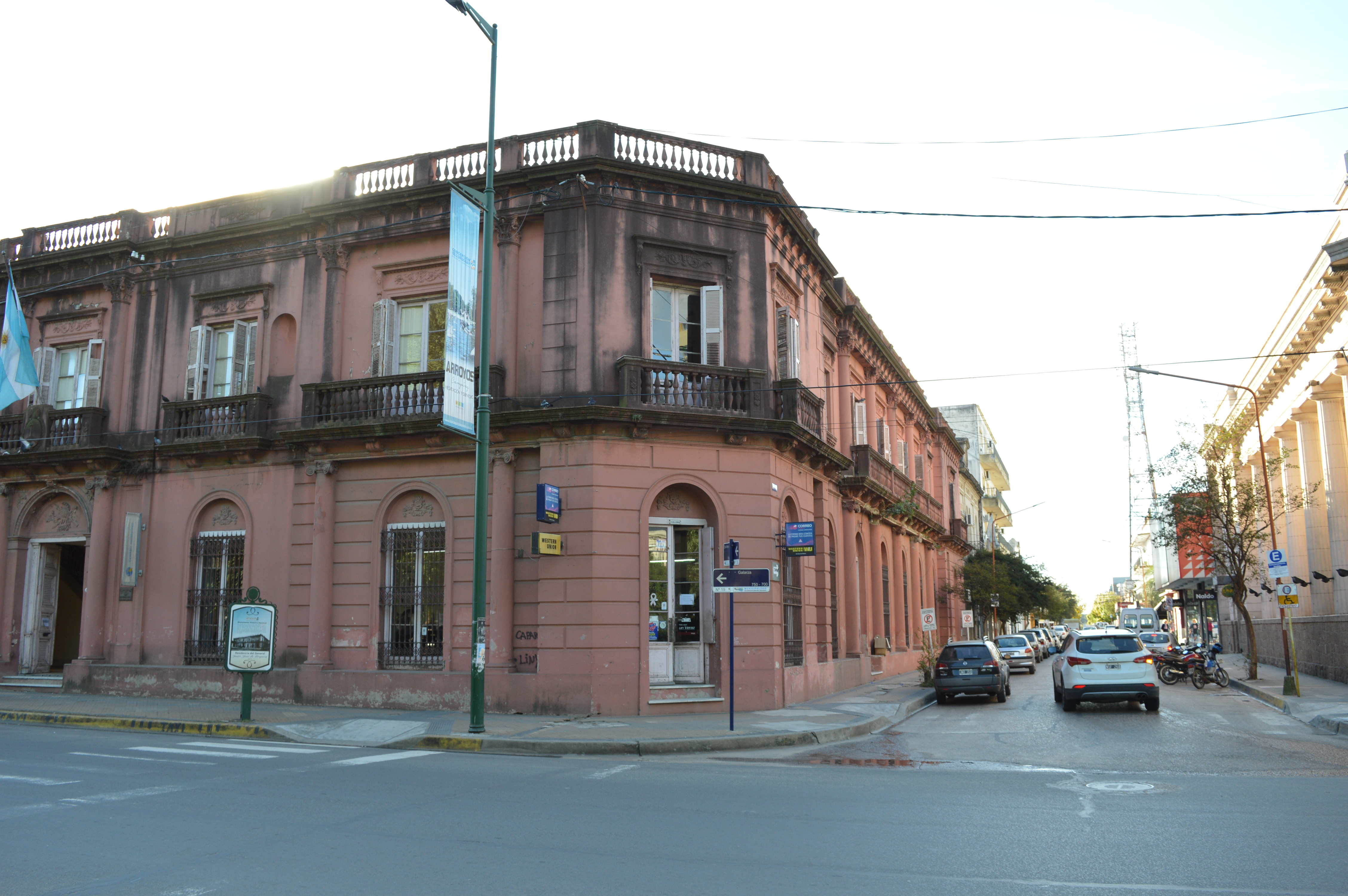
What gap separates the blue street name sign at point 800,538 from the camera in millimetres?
19250

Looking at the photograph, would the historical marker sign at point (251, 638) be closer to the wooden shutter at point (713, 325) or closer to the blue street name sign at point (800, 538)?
the wooden shutter at point (713, 325)

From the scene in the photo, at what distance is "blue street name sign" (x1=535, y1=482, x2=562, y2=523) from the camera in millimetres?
17109

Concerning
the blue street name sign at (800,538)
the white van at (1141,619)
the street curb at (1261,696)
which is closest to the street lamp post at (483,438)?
the blue street name sign at (800,538)

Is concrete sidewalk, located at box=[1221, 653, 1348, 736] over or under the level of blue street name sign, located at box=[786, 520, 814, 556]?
under

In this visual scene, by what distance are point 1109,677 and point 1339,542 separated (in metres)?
11.5

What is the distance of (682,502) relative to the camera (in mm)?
19047

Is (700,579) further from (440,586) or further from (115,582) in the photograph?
(115,582)

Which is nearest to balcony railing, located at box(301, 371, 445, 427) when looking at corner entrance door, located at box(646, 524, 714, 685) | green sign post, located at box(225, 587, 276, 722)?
green sign post, located at box(225, 587, 276, 722)

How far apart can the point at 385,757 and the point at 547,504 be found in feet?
18.2

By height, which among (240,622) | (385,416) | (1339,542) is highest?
(385,416)

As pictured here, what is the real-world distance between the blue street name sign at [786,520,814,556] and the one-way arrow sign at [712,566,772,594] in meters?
3.69

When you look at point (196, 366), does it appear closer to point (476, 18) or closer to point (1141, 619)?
point (476, 18)

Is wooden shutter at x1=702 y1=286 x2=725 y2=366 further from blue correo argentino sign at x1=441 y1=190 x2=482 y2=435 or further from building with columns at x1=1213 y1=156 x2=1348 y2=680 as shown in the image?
building with columns at x1=1213 y1=156 x2=1348 y2=680

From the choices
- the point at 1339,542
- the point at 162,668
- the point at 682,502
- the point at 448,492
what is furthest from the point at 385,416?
the point at 1339,542
